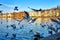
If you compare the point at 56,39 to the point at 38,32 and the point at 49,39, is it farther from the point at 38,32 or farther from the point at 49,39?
the point at 38,32

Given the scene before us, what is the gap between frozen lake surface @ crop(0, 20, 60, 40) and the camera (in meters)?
3.95

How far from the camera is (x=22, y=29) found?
13.1ft

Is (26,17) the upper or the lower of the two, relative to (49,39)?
upper

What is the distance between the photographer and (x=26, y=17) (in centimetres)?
400

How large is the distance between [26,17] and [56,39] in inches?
29.8

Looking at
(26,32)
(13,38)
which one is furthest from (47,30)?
(13,38)

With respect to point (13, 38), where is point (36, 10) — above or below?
above

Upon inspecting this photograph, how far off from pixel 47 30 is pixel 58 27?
0.23 metres

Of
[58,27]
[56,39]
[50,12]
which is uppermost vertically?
[50,12]

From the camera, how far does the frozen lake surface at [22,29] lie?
395cm

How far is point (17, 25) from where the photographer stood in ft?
13.1

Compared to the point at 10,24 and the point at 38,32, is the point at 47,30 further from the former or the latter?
the point at 10,24

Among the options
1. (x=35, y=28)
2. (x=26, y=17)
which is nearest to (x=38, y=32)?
(x=35, y=28)

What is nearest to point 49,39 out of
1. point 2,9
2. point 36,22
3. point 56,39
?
point 56,39
